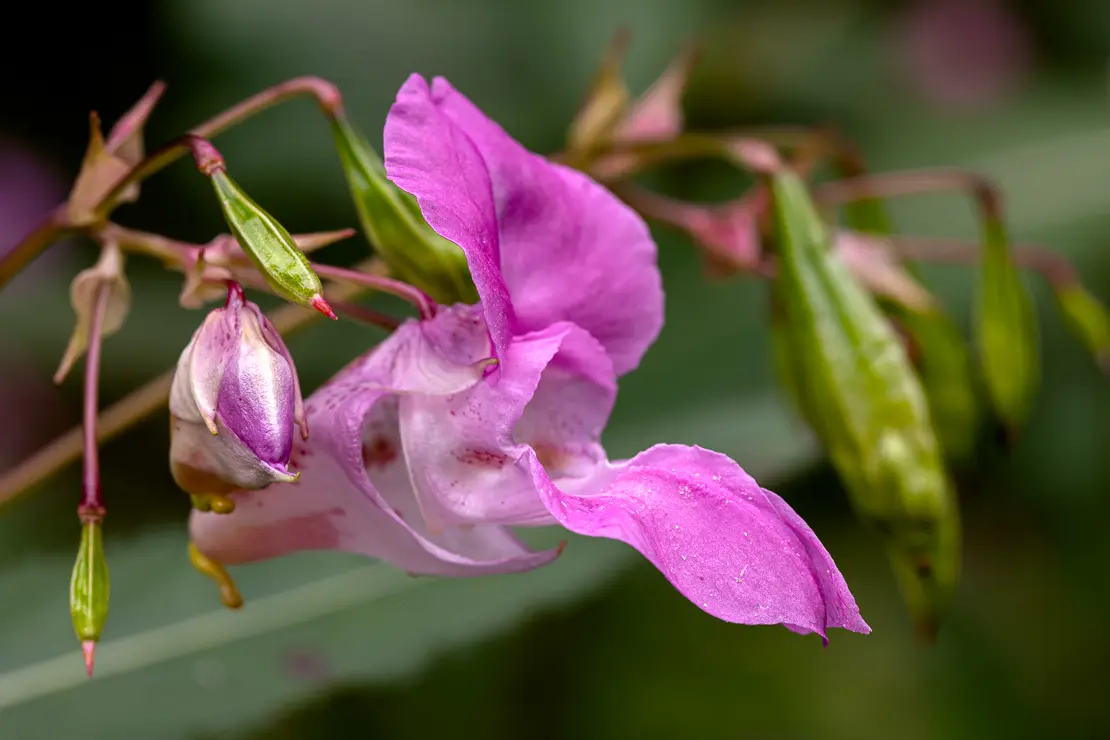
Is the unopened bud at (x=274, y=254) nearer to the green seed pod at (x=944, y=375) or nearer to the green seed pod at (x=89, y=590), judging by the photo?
the green seed pod at (x=89, y=590)

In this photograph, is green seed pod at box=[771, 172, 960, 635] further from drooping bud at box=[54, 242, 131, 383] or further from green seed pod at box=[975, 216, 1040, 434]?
drooping bud at box=[54, 242, 131, 383]

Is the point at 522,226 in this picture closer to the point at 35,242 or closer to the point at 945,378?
the point at 35,242

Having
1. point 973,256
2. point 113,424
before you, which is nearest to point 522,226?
point 113,424

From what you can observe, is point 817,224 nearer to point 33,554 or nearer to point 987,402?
point 987,402

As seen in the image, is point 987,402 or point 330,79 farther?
point 330,79

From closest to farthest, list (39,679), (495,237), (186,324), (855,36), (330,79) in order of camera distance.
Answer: (495,237) < (39,679) < (186,324) < (330,79) < (855,36)

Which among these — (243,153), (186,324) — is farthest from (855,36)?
(186,324)
